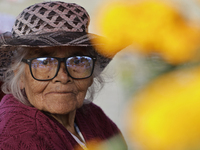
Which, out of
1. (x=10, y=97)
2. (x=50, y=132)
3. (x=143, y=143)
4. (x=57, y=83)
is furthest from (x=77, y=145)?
(x=143, y=143)

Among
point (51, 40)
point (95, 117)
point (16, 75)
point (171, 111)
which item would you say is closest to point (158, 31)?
point (171, 111)

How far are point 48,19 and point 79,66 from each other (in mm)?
289

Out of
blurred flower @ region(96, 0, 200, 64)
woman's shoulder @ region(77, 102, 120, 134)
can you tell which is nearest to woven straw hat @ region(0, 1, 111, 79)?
woman's shoulder @ region(77, 102, 120, 134)

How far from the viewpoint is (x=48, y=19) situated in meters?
1.15

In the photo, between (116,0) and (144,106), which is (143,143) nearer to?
(144,106)

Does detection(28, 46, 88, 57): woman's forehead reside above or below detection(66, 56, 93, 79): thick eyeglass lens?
above

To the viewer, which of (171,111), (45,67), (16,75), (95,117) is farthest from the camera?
(95,117)

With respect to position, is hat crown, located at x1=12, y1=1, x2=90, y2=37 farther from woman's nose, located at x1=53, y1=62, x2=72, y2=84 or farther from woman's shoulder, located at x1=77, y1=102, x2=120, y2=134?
woman's shoulder, located at x1=77, y1=102, x2=120, y2=134

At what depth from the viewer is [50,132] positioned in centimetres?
116

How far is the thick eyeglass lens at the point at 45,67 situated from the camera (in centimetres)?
119

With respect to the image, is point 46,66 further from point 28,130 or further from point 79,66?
point 28,130

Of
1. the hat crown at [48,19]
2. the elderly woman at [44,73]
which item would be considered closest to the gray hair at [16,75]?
the elderly woman at [44,73]

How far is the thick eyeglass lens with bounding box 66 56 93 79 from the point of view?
1234mm

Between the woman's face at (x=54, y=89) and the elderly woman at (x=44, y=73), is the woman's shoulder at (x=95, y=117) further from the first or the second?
the woman's face at (x=54, y=89)
